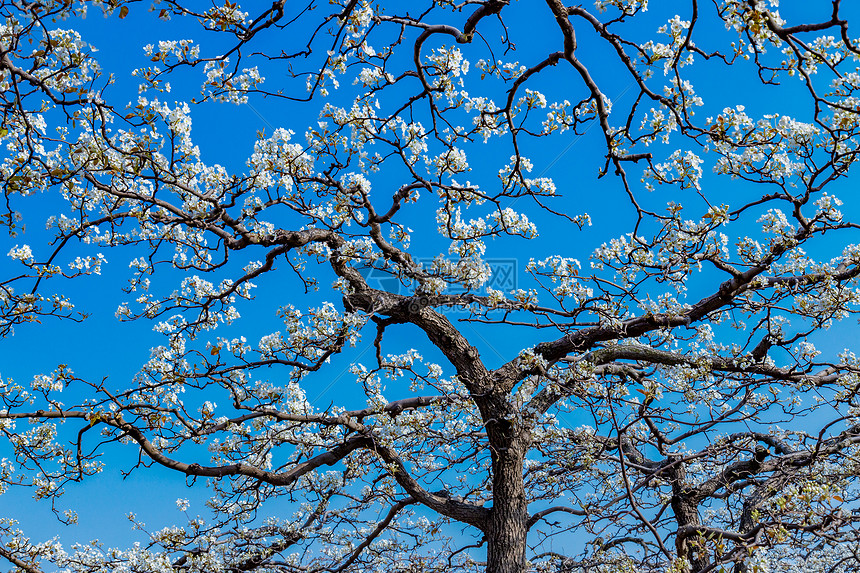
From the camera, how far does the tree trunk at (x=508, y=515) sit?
6.09 m

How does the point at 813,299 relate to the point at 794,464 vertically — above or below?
above

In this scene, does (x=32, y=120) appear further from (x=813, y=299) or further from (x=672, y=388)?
(x=813, y=299)

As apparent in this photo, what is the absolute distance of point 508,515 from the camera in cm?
626

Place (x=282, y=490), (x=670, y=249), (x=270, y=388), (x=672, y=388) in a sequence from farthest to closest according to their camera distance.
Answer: (x=282, y=490)
(x=270, y=388)
(x=672, y=388)
(x=670, y=249)

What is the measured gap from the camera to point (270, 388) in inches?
246

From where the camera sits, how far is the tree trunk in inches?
240

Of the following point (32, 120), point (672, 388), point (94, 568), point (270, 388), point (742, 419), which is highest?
point (32, 120)

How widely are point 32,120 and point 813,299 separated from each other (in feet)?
22.2

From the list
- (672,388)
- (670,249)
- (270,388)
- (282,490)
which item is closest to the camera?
(670,249)

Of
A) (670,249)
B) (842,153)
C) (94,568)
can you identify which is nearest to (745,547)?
(670,249)

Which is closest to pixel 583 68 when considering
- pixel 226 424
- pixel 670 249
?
pixel 670 249

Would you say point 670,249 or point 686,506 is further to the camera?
point 686,506

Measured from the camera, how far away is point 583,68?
4289 mm

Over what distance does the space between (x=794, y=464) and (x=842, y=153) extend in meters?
3.80
